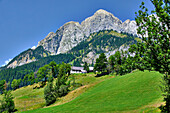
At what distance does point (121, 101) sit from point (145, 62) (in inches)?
922

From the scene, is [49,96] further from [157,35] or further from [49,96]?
[157,35]

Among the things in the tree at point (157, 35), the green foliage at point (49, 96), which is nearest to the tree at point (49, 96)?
the green foliage at point (49, 96)

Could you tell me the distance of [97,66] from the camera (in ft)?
376

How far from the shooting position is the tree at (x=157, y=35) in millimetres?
12212

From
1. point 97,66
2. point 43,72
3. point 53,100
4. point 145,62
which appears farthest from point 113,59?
point 145,62

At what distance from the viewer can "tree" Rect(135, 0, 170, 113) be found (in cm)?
1221

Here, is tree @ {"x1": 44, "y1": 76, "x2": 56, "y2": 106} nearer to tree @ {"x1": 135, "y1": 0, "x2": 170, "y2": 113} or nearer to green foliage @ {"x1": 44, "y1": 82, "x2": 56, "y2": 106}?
green foliage @ {"x1": 44, "y1": 82, "x2": 56, "y2": 106}

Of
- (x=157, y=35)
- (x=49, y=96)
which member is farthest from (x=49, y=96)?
(x=157, y=35)

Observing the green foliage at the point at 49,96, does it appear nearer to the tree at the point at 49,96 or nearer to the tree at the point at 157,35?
the tree at the point at 49,96

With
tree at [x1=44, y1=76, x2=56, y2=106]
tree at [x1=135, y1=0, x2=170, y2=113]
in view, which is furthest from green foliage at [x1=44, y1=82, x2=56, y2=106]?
tree at [x1=135, y1=0, x2=170, y2=113]

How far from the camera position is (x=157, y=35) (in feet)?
42.0

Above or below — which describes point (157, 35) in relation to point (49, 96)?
above

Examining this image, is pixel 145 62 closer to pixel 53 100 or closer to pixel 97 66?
pixel 53 100

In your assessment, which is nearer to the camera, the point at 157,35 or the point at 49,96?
the point at 157,35
